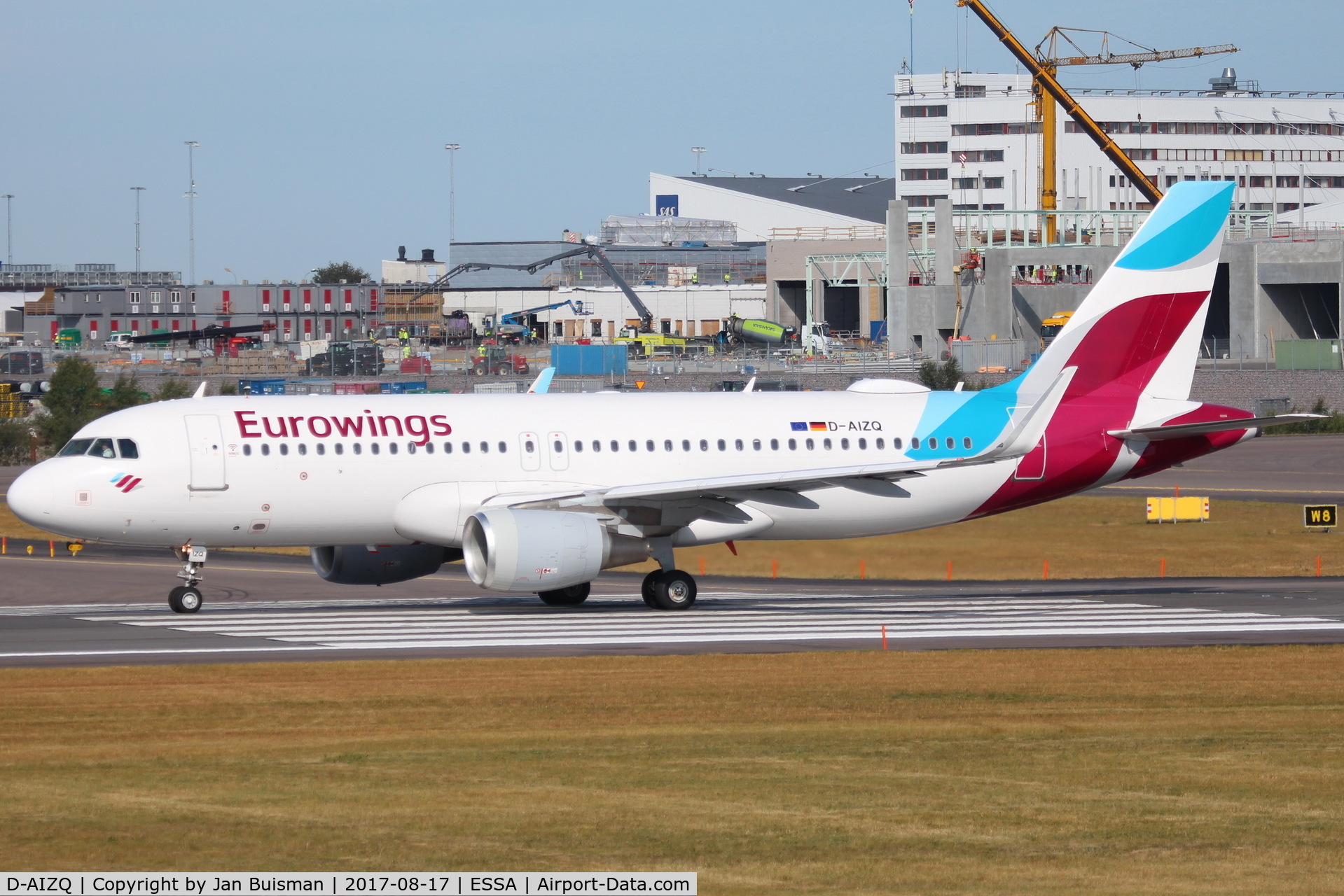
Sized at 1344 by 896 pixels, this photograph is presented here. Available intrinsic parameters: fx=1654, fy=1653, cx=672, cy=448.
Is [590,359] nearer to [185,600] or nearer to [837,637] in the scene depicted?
[185,600]

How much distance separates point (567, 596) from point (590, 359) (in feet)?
247

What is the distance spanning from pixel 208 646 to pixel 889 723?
43.1ft

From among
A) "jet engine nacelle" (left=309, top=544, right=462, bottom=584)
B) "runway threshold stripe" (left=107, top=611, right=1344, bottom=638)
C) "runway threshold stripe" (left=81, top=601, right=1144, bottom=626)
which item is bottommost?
"runway threshold stripe" (left=81, top=601, right=1144, bottom=626)

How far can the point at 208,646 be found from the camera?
93.4 ft

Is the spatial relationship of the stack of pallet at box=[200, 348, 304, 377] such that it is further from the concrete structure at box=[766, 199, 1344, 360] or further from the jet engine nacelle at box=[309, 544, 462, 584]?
the jet engine nacelle at box=[309, 544, 462, 584]

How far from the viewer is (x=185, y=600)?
34.3 m

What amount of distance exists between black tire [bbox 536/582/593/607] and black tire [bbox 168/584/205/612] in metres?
7.33

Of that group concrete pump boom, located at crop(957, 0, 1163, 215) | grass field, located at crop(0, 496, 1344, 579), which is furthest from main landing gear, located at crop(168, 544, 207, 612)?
concrete pump boom, located at crop(957, 0, 1163, 215)

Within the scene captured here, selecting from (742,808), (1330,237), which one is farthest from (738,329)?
(742,808)

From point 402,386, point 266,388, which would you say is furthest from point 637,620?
point 402,386

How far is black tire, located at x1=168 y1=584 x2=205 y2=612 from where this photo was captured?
34250 mm

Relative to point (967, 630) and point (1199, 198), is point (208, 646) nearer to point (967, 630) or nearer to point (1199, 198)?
point (967, 630)

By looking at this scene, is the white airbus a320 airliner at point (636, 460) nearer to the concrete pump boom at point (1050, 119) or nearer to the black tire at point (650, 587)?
the black tire at point (650, 587)

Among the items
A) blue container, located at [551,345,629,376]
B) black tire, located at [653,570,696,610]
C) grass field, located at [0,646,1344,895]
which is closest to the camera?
grass field, located at [0,646,1344,895]
